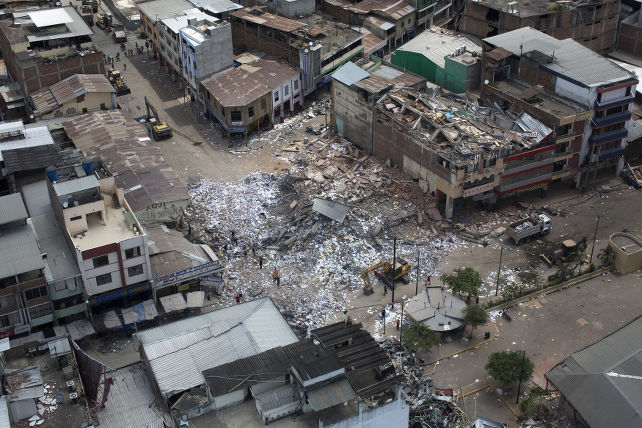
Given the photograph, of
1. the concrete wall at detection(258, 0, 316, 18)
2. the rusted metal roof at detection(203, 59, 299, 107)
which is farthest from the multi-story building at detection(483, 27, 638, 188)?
the concrete wall at detection(258, 0, 316, 18)

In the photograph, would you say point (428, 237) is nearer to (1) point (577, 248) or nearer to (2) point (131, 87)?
(1) point (577, 248)

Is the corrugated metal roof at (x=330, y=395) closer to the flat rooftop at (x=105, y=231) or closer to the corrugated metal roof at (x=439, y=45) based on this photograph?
A: the flat rooftop at (x=105, y=231)

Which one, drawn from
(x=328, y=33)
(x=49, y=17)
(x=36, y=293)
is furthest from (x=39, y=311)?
(x=328, y=33)

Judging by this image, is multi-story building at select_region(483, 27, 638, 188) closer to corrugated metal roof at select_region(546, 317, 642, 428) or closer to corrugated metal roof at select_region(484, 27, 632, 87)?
corrugated metal roof at select_region(484, 27, 632, 87)

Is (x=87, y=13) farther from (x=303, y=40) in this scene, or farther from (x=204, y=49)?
(x=303, y=40)

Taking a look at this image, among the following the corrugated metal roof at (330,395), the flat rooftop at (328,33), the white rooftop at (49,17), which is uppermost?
the white rooftop at (49,17)

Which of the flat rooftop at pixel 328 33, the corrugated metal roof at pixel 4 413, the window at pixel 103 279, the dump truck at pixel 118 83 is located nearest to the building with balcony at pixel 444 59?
the flat rooftop at pixel 328 33
